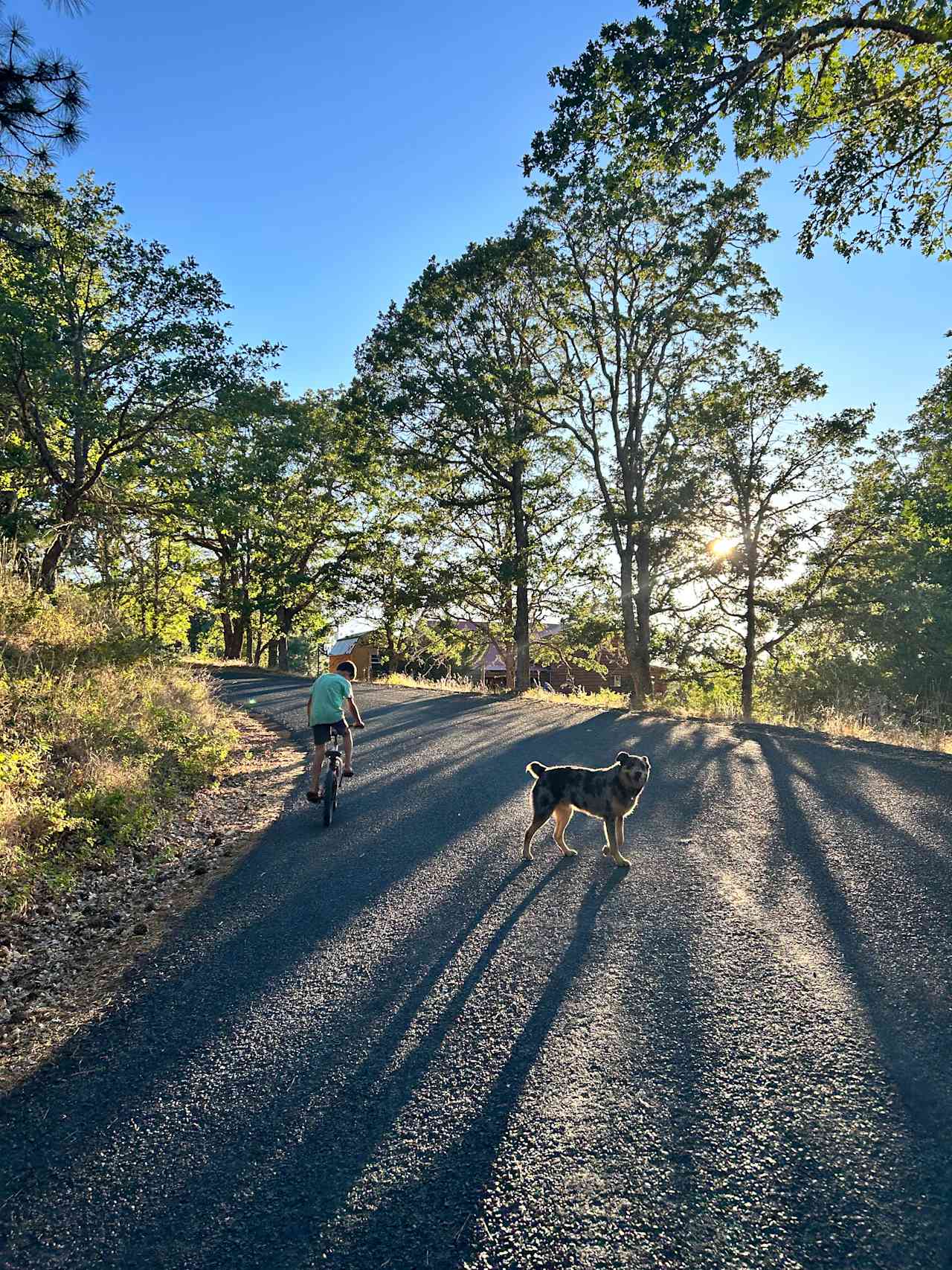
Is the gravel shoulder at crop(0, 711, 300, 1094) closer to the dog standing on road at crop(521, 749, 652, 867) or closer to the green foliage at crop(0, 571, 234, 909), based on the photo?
the green foliage at crop(0, 571, 234, 909)

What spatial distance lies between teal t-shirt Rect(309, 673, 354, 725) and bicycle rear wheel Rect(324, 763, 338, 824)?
2.17 ft

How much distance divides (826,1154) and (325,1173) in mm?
1877

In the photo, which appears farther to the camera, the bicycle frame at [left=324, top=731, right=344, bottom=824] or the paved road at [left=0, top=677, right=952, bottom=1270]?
the bicycle frame at [left=324, top=731, right=344, bottom=824]

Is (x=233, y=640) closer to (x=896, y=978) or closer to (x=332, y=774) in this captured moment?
(x=332, y=774)

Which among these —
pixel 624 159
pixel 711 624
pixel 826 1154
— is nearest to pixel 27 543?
pixel 624 159

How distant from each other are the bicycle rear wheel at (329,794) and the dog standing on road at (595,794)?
2.48m

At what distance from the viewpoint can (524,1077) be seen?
2.92 meters

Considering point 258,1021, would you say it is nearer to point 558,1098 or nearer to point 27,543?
point 558,1098

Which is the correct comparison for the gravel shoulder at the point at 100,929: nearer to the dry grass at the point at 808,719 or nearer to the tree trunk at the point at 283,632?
the dry grass at the point at 808,719

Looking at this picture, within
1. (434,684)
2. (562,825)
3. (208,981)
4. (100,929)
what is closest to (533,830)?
(562,825)

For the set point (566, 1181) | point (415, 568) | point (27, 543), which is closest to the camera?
point (566, 1181)

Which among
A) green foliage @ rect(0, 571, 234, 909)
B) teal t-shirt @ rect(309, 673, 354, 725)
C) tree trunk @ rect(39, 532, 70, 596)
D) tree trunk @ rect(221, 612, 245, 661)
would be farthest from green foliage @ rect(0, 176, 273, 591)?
tree trunk @ rect(221, 612, 245, 661)

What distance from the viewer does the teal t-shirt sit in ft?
25.2

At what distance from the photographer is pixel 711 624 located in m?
21.9
